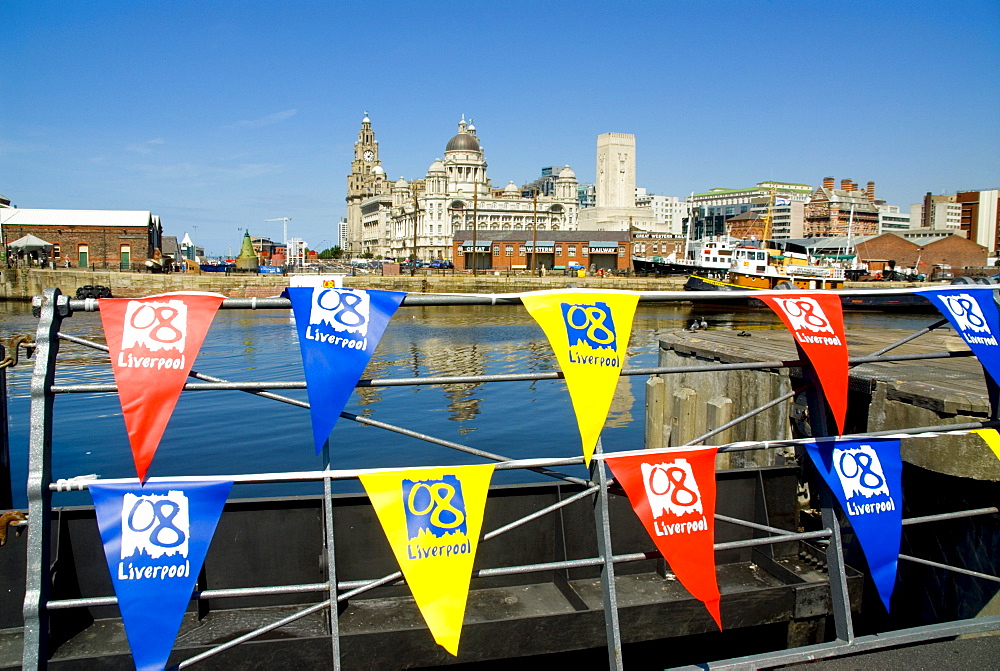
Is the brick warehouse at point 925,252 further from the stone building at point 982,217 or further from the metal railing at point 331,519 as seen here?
the metal railing at point 331,519

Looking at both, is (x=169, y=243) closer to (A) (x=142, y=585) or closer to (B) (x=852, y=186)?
(A) (x=142, y=585)

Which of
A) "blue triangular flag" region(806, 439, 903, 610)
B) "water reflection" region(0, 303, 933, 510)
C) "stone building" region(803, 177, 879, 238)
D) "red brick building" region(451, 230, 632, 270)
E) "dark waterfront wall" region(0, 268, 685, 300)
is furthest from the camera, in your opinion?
"stone building" region(803, 177, 879, 238)

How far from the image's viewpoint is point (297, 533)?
6.01m

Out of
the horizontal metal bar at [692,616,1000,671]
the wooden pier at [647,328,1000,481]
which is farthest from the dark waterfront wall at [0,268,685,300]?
the horizontal metal bar at [692,616,1000,671]

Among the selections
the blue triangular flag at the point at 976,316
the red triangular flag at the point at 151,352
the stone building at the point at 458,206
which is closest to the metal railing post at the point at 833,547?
the blue triangular flag at the point at 976,316

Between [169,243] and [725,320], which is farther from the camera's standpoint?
[169,243]

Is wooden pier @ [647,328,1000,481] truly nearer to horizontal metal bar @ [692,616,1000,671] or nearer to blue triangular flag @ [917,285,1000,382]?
blue triangular flag @ [917,285,1000,382]

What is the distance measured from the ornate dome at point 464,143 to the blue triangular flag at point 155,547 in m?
168

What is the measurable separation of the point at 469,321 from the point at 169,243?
79.1 meters

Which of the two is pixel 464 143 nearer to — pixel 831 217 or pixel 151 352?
pixel 831 217

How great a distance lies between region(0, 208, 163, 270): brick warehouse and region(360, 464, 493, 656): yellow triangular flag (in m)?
84.3

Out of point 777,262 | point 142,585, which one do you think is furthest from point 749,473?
point 777,262

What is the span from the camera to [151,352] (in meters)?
3.56

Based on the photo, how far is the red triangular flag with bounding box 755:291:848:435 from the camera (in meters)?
4.24
